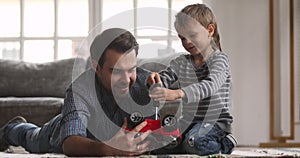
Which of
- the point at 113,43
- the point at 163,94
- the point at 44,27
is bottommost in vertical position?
the point at 163,94

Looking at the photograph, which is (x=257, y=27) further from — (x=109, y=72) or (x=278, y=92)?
(x=109, y=72)

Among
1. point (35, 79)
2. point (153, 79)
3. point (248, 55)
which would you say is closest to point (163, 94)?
point (153, 79)

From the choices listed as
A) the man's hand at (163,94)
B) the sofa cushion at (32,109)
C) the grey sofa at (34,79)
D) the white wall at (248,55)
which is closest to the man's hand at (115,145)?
the man's hand at (163,94)

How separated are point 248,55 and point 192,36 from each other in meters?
2.87

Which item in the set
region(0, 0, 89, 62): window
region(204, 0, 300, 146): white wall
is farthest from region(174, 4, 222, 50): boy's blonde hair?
region(0, 0, 89, 62): window

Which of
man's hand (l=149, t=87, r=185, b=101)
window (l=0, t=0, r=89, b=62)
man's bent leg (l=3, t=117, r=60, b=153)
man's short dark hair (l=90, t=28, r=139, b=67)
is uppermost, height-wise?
window (l=0, t=0, r=89, b=62)

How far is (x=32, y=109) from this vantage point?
3367 millimetres

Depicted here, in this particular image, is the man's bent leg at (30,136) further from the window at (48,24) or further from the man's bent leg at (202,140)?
the window at (48,24)

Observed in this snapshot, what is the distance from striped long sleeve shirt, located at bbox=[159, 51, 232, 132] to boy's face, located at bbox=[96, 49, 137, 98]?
165 mm

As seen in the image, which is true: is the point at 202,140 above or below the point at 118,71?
below

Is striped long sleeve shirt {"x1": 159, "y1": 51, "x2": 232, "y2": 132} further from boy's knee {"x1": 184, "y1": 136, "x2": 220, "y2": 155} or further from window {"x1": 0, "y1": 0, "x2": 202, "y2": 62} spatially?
window {"x1": 0, "y1": 0, "x2": 202, "y2": 62}

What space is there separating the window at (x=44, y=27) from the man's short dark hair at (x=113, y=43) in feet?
9.35

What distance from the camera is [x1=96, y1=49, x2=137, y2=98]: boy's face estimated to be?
1.76m

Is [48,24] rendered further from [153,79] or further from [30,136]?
[153,79]
